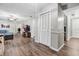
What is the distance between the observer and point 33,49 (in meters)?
2.21

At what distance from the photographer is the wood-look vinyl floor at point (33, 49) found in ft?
6.99

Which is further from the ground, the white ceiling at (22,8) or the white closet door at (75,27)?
the white ceiling at (22,8)

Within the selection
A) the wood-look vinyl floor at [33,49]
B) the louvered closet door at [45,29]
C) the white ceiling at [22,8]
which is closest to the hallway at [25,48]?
the wood-look vinyl floor at [33,49]

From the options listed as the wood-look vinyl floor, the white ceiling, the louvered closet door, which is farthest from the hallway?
the white ceiling

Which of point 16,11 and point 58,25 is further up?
point 16,11

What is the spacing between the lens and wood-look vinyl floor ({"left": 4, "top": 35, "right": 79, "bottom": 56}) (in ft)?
6.99

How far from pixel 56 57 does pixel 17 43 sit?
1031mm

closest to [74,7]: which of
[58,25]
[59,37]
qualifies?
[58,25]

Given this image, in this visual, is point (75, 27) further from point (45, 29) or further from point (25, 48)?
point (25, 48)

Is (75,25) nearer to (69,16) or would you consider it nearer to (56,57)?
(69,16)

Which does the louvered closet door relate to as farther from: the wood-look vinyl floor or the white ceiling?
the white ceiling

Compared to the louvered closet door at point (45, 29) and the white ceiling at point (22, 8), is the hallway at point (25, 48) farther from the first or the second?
the white ceiling at point (22, 8)

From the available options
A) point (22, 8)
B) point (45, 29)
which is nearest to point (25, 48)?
point (45, 29)

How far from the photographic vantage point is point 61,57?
219cm
